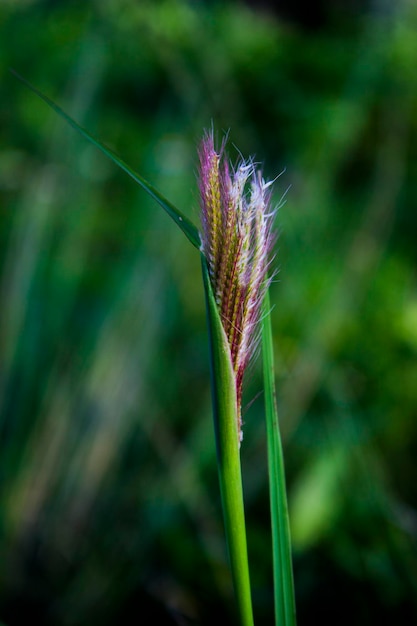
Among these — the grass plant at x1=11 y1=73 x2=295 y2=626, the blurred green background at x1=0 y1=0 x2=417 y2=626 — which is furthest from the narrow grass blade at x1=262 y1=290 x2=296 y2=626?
the blurred green background at x1=0 y1=0 x2=417 y2=626

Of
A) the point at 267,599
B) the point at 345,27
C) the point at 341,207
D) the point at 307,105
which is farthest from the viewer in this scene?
the point at 345,27

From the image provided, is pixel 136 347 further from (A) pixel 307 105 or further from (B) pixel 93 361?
(A) pixel 307 105

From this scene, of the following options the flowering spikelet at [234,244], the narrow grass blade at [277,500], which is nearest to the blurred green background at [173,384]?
the narrow grass blade at [277,500]

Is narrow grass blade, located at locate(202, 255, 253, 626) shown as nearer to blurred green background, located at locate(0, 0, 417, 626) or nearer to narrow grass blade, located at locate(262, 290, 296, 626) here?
narrow grass blade, located at locate(262, 290, 296, 626)

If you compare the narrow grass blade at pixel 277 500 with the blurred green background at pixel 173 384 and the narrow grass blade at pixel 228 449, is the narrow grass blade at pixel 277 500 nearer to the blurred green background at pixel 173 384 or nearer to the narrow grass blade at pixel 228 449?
the narrow grass blade at pixel 228 449

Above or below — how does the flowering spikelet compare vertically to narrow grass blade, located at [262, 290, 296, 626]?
above

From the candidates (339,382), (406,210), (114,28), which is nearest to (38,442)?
(339,382)
